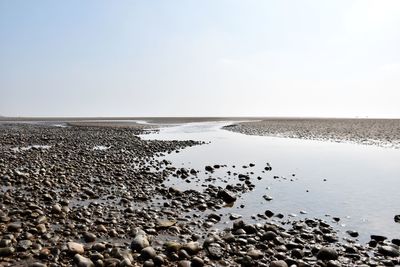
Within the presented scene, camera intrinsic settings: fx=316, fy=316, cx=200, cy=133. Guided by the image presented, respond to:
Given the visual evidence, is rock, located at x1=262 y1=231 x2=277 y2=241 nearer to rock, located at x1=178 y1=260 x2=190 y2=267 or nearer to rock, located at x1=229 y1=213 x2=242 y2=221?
rock, located at x1=229 y1=213 x2=242 y2=221

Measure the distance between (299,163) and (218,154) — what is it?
6200mm

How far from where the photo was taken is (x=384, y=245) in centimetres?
712

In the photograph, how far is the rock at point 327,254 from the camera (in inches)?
253

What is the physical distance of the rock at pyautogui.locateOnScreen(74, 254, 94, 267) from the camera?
18.8ft

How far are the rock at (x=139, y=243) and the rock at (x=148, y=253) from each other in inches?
11.7

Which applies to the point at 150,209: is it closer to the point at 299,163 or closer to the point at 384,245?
the point at 384,245

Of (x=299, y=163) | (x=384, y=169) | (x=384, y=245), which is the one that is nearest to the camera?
(x=384, y=245)

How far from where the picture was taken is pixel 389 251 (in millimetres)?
6684

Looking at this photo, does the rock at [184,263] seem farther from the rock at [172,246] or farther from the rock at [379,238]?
the rock at [379,238]

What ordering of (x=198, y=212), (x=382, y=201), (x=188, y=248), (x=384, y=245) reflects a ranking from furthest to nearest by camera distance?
(x=382, y=201) → (x=198, y=212) → (x=384, y=245) → (x=188, y=248)

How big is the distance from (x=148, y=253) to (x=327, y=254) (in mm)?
3634

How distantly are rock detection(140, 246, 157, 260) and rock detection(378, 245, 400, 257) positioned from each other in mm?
4805

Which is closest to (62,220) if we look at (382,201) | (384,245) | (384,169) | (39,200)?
(39,200)

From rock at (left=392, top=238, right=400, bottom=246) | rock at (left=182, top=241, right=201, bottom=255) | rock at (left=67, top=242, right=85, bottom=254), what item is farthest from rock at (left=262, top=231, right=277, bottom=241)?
rock at (left=67, top=242, right=85, bottom=254)
